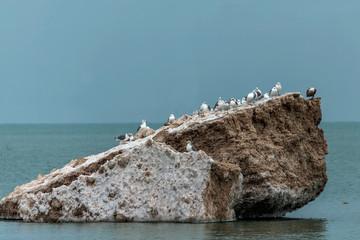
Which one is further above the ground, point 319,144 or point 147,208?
point 319,144

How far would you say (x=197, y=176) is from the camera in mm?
27703

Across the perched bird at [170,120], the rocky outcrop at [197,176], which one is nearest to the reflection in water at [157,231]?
the rocky outcrop at [197,176]

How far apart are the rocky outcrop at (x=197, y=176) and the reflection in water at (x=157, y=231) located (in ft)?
2.04

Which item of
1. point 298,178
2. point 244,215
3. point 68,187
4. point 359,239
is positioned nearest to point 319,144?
point 298,178

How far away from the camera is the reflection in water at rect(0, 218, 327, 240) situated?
25500 millimetres

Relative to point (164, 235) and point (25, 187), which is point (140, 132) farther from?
point (164, 235)

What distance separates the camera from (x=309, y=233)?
2739cm

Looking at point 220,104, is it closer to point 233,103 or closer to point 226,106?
point 226,106

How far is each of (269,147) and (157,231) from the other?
6.37 metres

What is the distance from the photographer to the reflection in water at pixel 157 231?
83.7ft

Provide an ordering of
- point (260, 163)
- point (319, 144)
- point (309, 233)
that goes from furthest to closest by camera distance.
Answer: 1. point (319, 144)
2. point (260, 163)
3. point (309, 233)

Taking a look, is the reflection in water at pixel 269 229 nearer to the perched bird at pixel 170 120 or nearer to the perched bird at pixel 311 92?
the perched bird at pixel 311 92

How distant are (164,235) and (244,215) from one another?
6.13 meters

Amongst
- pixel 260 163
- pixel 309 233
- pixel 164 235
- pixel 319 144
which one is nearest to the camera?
pixel 164 235
